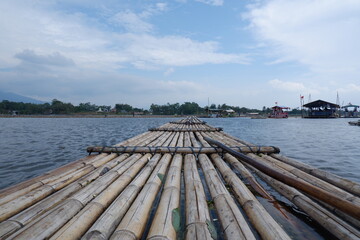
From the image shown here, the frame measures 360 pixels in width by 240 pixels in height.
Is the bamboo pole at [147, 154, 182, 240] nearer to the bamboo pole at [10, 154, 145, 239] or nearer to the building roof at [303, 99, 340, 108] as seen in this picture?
the bamboo pole at [10, 154, 145, 239]

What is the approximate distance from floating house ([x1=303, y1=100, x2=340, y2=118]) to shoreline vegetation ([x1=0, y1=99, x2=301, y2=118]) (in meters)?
42.3

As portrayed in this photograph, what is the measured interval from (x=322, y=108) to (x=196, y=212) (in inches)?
3243

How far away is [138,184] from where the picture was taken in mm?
3674

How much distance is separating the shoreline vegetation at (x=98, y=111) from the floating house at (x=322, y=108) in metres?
42.3

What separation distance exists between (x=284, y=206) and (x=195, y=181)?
1.87 metres

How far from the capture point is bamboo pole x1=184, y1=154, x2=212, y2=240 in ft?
7.03

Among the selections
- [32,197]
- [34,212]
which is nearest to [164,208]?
[34,212]

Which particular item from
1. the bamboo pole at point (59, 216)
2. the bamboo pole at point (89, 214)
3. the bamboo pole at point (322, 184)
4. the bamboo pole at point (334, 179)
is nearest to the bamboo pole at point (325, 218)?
the bamboo pole at point (322, 184)

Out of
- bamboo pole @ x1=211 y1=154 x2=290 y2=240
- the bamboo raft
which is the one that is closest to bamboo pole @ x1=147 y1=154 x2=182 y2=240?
the bamboo raft

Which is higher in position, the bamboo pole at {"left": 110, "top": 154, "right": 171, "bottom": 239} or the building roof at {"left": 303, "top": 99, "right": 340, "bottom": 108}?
the building roof at {"left": 303, "top": 99, "right": 340, "bottom": 108}

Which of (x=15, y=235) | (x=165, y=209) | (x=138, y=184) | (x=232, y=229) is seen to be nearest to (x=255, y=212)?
(x=232, y=229)

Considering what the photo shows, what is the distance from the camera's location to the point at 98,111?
12950 centimetres

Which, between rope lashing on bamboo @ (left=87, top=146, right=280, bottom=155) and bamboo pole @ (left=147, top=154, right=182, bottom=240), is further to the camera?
rope lashing on bamboo @ (left=87, top=146, right=280, bottom=155)

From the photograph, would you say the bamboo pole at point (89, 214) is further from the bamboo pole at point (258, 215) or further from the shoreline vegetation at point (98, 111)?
the shoreline vegetation at point (98, 111)
